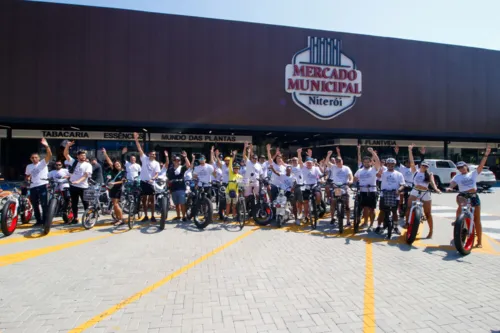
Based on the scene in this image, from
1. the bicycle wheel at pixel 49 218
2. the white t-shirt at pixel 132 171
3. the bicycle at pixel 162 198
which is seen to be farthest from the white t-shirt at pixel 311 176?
the bicycle wheel at pixel 49 218

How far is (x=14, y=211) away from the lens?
7.26 metres

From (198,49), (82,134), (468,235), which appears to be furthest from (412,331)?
(82,134)

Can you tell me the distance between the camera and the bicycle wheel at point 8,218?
6867mm

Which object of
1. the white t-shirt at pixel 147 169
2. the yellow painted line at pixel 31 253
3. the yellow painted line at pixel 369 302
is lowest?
the yellow painted line at pixel 369 302

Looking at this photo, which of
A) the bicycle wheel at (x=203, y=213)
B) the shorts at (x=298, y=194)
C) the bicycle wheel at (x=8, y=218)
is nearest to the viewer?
the bicycle wheel at (x=8, y=218)

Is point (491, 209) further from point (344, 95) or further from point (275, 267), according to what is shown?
point (344, 95)

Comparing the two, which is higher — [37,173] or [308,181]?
[37,173]

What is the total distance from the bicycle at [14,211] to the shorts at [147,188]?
113 inches

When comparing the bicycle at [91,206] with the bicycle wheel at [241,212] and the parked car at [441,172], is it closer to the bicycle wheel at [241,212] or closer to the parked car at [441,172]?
the bicycle wheel at [241,212]

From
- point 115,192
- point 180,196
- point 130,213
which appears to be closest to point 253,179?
point 180,196

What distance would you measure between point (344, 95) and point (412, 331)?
20403mm

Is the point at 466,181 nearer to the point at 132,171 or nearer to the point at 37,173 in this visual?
the point at 132,171

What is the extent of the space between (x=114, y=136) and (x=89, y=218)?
12970 millimetres

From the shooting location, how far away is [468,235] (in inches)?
237
